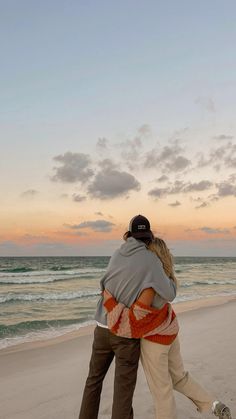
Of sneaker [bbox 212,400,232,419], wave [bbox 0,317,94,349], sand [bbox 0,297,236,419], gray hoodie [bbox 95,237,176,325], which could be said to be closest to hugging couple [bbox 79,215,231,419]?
gray hoodie [bbox 95,237,176,325]

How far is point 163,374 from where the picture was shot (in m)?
3.34

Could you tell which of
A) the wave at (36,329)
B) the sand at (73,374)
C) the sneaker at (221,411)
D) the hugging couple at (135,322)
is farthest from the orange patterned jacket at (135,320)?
the wave at (36,329)

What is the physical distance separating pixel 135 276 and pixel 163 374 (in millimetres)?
792

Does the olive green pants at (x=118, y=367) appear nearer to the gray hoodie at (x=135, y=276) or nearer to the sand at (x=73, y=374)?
the gray hoodie at (x=135, y=276)

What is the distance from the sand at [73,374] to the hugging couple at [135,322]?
97 cm

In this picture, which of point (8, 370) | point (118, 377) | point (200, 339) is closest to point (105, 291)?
point (118, 377)

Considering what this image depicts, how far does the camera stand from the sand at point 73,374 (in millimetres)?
4422

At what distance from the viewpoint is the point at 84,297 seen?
1728cm

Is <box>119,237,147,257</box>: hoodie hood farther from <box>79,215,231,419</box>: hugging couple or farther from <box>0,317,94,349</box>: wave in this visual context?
<box>0,317,94,349</box>: wave

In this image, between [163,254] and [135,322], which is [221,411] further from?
[163,254]

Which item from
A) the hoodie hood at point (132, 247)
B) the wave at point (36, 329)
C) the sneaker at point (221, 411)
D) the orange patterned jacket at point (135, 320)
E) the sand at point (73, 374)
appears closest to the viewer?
the orange patterned jacket at point (135, 320)

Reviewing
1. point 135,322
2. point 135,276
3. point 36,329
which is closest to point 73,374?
point 135,322

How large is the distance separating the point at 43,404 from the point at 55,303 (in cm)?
1106

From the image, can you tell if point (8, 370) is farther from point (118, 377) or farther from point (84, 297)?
point (84, 297)
